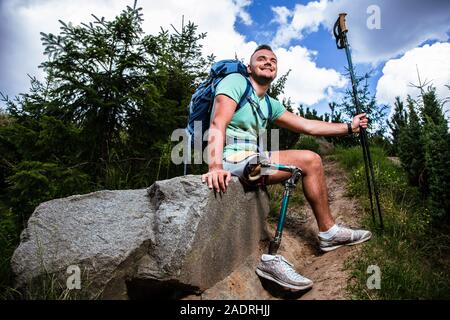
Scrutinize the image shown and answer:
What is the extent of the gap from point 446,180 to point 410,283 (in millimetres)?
1831

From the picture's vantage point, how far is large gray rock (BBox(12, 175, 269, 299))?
253 centimetres

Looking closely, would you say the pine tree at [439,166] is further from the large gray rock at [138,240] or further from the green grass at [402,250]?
the large gray rock at [138,240]

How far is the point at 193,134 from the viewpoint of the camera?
12.0 ft

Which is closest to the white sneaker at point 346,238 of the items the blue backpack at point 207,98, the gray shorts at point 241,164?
the gray shorts at point 241,164

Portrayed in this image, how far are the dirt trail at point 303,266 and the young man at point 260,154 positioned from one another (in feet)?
0.44

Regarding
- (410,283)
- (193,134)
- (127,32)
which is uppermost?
(127,32)

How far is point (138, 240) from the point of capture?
2766mm

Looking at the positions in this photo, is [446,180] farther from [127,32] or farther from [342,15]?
[127,32]

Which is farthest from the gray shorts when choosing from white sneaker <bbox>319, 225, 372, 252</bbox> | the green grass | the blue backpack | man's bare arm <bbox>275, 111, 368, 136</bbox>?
the green grass

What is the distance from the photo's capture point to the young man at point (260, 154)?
3.11 metres

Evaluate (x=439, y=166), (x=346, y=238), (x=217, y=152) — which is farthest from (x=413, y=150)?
(x=217, y=152)

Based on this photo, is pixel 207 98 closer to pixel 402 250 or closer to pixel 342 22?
pixel 342 22

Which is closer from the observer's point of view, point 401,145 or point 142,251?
point 142,251

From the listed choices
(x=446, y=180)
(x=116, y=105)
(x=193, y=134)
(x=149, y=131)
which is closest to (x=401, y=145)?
(x=446, y=180)
